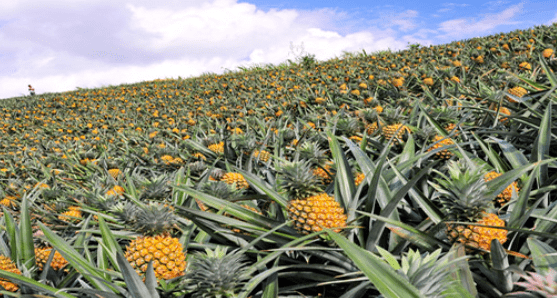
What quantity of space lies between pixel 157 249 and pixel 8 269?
0.72 m

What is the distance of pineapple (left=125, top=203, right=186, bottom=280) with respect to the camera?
4.00ft

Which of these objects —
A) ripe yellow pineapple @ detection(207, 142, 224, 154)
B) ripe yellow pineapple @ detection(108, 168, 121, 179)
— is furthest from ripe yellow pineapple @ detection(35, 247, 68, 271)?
ripe yellow pineapple @ detection(108, 168, 121, 179)

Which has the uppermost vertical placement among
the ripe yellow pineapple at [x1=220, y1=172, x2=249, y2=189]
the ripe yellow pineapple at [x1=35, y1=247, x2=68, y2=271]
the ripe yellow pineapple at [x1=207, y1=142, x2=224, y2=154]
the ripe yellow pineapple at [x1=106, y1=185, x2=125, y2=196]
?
the ripe yellow pineapple at [x1=207, y1=142, x2=224, y2=154]

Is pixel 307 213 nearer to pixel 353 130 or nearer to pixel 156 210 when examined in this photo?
pixel 156 210

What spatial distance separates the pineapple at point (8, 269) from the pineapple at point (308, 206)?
1.17 metres

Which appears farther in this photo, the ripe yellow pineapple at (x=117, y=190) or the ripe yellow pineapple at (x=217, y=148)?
the ripe yellow pineapple at (x=217, y=148)

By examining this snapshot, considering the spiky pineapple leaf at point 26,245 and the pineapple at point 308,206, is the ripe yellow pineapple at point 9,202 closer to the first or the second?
the spiky pineapple leaf at point 26,245

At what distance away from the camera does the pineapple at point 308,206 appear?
1.24 metres

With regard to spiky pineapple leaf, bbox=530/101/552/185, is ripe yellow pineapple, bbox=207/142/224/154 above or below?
above

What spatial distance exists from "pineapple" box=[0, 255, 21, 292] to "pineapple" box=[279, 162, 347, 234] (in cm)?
117

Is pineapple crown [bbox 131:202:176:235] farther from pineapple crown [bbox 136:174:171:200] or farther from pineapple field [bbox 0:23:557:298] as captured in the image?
pineapple crown [bbox 136:174:171:200]

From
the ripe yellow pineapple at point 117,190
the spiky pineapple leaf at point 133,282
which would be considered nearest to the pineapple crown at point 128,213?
the spiky pineapple leaf at point 133,282

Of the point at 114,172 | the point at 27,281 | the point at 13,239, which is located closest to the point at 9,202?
the point at 114,172

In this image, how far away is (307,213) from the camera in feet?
4.11
